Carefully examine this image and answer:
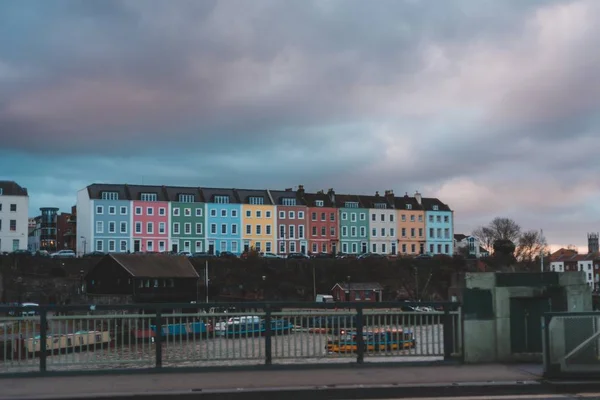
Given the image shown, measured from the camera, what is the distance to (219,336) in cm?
1289

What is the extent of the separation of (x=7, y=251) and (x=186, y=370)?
103 m

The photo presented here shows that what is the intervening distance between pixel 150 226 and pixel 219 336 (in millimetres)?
103968

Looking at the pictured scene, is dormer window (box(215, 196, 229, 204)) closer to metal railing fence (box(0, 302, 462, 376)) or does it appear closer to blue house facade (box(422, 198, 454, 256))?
blue house facade (box(422, 198, 454, 256))

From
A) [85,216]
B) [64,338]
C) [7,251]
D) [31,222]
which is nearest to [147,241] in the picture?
[85,216]

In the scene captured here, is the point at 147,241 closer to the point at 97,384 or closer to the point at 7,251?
the point at 7,251

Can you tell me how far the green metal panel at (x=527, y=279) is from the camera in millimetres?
13477

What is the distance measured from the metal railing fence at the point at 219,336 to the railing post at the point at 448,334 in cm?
2

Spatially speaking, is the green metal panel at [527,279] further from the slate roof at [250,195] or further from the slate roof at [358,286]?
the slate roof at [250,195]

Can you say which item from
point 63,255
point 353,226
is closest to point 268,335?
point 63,255

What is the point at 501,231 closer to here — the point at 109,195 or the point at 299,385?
the point at 109,195

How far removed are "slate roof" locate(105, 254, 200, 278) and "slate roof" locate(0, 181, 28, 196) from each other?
31082 millimetres

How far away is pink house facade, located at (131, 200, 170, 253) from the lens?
372ft

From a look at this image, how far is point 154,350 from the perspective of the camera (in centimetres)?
1238

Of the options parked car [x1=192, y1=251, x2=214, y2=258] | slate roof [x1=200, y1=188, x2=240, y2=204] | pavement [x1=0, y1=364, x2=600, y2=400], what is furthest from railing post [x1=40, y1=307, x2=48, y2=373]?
slate roof [x1=200, y1=188, x2=240, y2=204]
